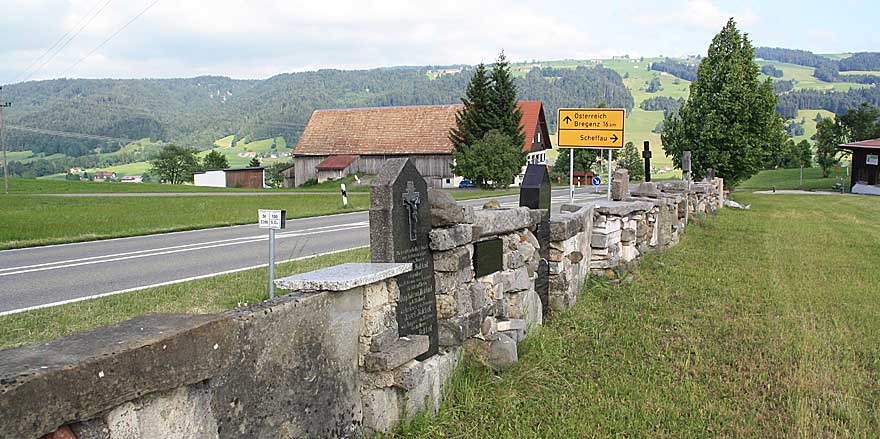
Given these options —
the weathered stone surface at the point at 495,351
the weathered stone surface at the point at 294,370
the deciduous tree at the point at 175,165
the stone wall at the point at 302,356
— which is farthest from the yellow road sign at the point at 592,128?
the deciduous tree at the point at 175,165

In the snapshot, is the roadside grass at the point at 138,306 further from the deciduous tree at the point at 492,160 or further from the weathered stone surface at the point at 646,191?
the deciduous tree at the point at 492,160

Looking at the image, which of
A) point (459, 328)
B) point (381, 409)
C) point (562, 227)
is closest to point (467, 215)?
point (459, 328)

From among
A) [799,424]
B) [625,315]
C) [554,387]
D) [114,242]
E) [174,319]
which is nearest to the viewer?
[174,319]

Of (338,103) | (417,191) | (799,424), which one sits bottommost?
(799,424)

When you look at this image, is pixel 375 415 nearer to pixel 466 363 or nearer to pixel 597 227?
pixel 466 363

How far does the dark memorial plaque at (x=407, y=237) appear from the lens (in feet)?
14.5

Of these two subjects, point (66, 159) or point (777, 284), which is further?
point (66, 159)

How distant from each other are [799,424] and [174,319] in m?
3.95

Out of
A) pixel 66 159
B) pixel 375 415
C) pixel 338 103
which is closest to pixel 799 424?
pixel 375 415

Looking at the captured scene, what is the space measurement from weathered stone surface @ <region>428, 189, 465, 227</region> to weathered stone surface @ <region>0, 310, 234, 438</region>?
219 centimetres

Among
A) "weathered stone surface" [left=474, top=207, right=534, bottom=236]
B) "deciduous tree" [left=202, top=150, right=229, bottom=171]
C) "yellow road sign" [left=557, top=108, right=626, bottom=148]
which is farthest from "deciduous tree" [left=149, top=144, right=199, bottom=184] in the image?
"weathered stone surface" [left=474, top=207, right=534, bottom=236]

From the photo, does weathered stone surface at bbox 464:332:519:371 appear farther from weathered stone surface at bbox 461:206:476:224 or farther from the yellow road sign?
the yellow road sign

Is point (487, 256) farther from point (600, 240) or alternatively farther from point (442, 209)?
point (600, 240)

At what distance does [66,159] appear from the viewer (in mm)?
116500
